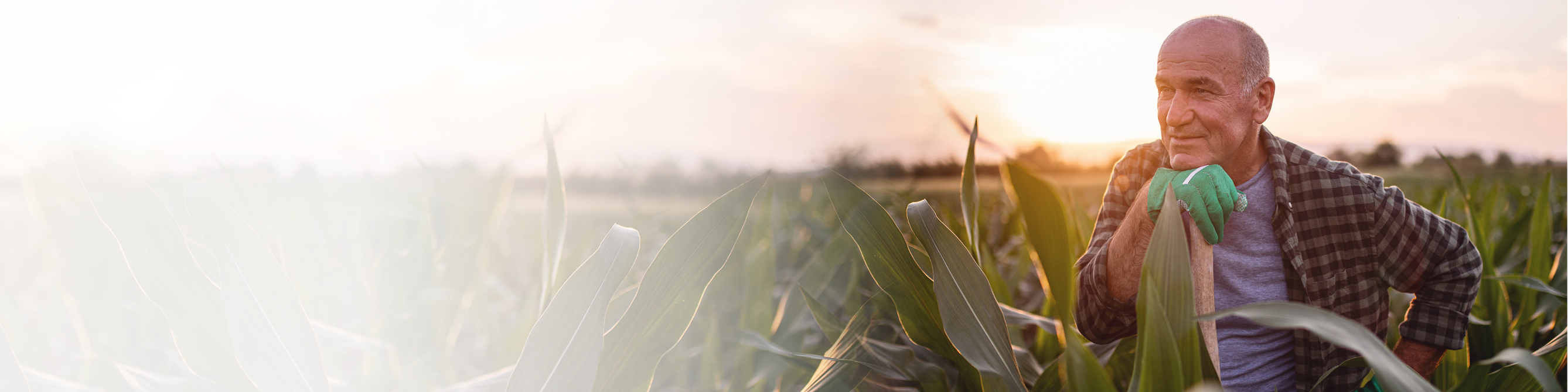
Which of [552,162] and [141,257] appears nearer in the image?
[141,257]

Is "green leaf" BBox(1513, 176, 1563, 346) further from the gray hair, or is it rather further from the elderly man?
the gray hair

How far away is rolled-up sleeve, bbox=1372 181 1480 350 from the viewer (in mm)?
395

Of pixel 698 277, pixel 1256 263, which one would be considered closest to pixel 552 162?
pixel 698 277

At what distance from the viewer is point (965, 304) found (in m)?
0.34

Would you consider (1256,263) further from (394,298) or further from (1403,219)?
(394,298)

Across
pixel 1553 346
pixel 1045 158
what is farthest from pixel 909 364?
pixel 1553 346

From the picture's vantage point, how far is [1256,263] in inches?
15.7

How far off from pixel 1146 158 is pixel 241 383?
0.53 meters

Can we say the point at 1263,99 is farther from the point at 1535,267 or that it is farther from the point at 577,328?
the point at 1535,267

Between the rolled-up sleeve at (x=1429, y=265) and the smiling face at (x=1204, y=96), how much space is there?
146mm

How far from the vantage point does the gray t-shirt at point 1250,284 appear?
0.39 m

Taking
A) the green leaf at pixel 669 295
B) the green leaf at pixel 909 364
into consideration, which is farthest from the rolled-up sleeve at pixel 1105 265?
the green leaf at pixel 669 295

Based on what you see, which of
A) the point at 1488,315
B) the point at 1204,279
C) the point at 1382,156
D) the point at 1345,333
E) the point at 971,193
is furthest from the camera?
the point at 1382,156

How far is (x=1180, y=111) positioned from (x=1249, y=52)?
0.19 ft
